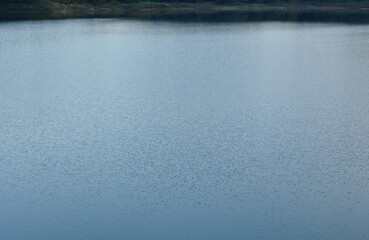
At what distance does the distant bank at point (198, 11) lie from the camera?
56.2m

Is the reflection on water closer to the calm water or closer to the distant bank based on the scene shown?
the distant bank

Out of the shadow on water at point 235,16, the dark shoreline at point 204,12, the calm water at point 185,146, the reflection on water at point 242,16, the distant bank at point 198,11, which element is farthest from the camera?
the distant bank at point 198,11

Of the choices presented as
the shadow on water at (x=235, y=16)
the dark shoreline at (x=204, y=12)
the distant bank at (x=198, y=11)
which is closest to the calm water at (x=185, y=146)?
the shadow on water at (x=235, y=16)

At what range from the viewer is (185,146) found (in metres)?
16.6

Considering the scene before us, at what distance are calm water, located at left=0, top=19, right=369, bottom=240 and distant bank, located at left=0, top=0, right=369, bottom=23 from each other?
24447 mm

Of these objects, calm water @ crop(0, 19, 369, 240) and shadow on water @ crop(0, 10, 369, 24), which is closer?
calm water @ crop(0, 19, 369, 240)

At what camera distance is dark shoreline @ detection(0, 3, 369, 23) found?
5553 cm

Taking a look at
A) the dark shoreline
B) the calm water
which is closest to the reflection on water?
the dark shoreline

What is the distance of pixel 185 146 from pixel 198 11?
161 feet

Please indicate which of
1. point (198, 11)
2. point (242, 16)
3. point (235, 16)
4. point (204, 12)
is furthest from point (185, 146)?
point (198, 11)

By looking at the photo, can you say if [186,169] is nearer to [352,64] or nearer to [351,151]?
[351,151]

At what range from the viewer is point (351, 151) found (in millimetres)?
16094

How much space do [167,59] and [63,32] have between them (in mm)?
14896

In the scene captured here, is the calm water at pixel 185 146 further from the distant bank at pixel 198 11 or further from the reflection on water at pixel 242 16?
the distant bank at pixel 198 11
